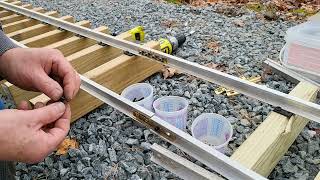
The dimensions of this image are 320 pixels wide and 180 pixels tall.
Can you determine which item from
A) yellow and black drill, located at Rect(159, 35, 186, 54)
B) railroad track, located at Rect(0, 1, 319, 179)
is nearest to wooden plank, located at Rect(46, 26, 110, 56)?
railroad track, located at Rect(0, 1, 319, 179)

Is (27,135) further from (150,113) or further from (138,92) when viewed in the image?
(138,92)

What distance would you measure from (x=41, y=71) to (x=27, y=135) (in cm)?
56

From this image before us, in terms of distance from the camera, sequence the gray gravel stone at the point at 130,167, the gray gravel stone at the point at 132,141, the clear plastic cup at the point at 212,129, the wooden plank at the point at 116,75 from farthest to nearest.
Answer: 1. the wooden plank at the point at 116,75
2. the gray gravel stone at the point at 132,141
3. the clear plastic cup at the point at 212,129
4. the gray gravel stone at the point at 130,167

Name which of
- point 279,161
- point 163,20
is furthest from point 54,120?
point 163,20

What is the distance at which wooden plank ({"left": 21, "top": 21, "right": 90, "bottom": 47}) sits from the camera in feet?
13.5

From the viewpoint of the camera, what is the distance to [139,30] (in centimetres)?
420

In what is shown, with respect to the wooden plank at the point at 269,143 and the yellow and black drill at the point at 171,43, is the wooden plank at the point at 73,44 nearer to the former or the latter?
the yellow and black drill at the point at 171,43

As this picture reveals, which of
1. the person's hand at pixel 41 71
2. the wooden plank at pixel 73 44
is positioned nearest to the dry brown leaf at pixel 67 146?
the person's hand at pixel 41 71

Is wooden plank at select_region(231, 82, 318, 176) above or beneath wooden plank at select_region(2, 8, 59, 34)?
above

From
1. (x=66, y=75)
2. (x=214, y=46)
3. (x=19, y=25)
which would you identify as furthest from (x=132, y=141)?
(x=19, y=25)

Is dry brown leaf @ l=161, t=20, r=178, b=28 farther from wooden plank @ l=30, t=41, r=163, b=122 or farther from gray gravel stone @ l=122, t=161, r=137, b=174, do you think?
gray gravel stone @ l=122, t=161, r=137, b=174

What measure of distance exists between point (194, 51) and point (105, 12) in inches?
105

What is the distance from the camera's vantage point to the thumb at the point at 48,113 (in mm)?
1473

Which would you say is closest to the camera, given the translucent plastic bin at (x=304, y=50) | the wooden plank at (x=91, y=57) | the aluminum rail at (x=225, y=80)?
the aluminum rail at (x=225, y=80)
